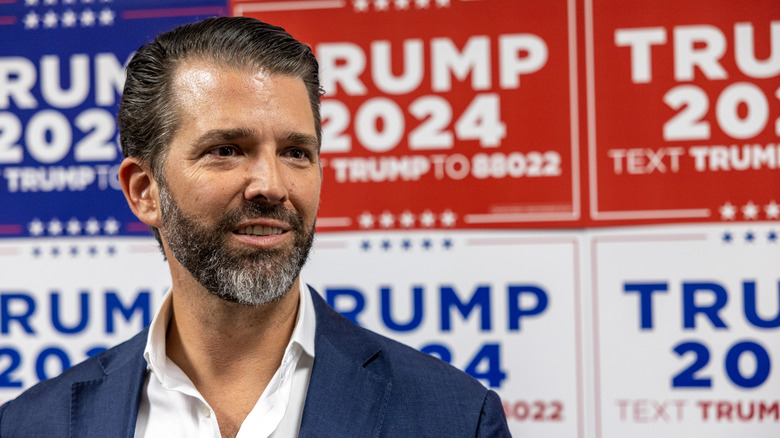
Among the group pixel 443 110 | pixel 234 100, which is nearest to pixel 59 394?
pixel 234 100

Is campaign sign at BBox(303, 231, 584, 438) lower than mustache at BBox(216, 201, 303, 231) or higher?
lower

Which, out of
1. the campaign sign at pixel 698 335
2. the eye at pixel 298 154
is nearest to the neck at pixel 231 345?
the eye at pixel 298 154

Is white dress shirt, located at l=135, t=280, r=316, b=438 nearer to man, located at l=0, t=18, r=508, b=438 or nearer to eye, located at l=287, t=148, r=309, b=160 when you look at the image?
man, located at l=0, t=18, r=508, b=438

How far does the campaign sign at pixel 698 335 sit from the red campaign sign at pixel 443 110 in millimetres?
242

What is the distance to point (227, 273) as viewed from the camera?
3.80 ft

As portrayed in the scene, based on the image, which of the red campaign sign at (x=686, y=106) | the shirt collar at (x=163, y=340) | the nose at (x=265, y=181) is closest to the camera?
the nose at (x=265, y=181)

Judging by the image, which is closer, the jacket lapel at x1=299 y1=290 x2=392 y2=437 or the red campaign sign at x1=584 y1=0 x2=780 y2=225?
the jacket lapel at x1=299 y1=290 x2=392 y2=437

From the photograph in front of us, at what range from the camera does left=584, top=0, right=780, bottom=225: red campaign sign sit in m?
1.71

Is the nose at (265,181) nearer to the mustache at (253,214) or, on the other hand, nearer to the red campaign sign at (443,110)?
the mustache at (253,214)

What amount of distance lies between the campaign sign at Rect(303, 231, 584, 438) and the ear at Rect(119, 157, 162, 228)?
59 cm

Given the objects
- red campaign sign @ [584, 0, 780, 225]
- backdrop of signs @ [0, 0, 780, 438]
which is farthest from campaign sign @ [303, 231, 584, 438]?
red campaign sign @ [584, 0, 780, 225]

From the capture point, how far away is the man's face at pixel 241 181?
1136 mm

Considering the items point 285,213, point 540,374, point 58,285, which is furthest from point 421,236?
point 58,285

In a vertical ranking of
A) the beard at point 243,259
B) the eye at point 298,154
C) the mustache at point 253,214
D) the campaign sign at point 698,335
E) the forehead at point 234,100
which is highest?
the forehead at point 234,100
